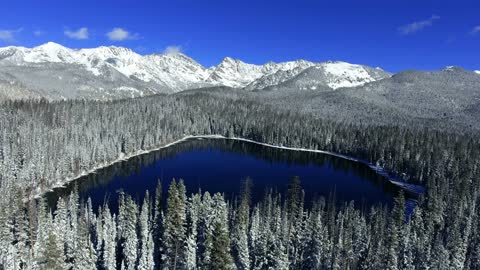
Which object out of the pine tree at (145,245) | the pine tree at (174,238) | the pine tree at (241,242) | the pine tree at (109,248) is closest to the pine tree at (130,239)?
the pine tree at (145,245)

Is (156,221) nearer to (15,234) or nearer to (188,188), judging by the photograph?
(15,234)

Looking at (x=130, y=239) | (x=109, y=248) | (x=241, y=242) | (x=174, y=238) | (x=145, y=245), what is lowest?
(x=109, y=248)

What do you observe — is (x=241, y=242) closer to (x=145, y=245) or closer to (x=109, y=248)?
(x=145, y=245)

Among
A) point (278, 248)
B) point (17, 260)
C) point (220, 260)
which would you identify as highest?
point (220, 260)

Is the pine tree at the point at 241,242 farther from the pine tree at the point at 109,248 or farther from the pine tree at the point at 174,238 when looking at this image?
the pine tree at the point at 109,248

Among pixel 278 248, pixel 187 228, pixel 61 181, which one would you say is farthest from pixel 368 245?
pixel 61 181

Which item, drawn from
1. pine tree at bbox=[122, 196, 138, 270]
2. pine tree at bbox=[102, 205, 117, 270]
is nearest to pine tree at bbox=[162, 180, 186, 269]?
pine tree at bbox=[122, 196, 138, 270]

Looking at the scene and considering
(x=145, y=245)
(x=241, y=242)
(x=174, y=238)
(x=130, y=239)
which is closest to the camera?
(x=241, y=242)

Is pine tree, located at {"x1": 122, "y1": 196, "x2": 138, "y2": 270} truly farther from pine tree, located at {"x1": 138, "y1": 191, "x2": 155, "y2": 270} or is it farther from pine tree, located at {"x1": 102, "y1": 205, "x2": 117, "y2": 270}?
pine tree, located at {"x1": 102, "y1": 205, "x2": 117, "y2": 270}

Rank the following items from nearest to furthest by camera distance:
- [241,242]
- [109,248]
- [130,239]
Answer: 1. [241,242]
2. [109,248]
3. [130,239]

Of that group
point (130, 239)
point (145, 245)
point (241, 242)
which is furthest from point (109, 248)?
point (241, 242)

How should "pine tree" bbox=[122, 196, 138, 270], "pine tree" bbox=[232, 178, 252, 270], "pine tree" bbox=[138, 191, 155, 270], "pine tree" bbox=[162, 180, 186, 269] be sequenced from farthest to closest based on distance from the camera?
"pine tree" bbox=[122, 196, 138, 270] < "pine tree" bbox=[162, 180, 186, 269] < "pine tree" bbox=[138, 191, 155, 270] < "pine tree" bbox=[232, 178, 252, 270]
